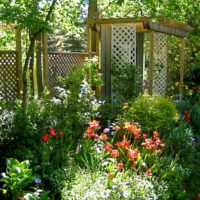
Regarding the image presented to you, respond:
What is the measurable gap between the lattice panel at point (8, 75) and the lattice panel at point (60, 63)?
859 mm

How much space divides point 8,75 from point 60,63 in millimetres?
1353

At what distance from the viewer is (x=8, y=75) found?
5520mm

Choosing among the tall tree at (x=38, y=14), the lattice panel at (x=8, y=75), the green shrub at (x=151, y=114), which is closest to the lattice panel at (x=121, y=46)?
the green shrub at (x=151, y=114)

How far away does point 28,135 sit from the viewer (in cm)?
407

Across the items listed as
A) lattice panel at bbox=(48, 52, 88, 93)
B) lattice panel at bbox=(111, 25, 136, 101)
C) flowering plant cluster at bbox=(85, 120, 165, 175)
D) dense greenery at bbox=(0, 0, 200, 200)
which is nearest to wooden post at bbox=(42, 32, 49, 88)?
lattice panel at bbox=(48, 52, 88, 93)

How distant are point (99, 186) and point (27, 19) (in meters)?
1.94

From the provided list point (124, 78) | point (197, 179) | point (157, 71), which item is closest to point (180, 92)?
point (157, 71)

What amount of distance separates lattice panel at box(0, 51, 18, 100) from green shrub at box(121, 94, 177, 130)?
6.02 ft

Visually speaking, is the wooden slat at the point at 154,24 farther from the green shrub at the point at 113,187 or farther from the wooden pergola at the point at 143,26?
the green shrub at the point at 113,187

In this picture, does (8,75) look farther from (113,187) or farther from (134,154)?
(113,187)

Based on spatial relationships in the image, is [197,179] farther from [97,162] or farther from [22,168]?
[22,168]

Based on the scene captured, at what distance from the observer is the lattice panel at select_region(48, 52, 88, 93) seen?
20.9 ft

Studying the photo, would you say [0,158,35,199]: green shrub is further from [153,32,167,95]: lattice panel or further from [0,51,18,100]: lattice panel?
[153,32,167,95]: lattice panel

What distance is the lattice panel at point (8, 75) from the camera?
5426 millimetres
